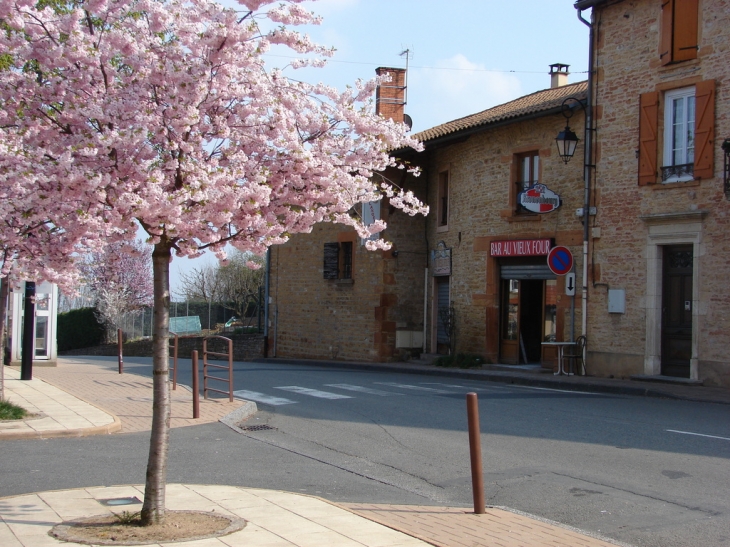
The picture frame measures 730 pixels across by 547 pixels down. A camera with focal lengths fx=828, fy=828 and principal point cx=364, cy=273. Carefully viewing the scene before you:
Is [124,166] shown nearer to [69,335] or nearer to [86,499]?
[86,499]

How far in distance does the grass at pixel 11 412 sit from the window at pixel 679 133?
13.0 meters

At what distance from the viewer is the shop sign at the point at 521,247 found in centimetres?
2015

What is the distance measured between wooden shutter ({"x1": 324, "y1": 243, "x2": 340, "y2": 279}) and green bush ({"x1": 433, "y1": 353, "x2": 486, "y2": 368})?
18.4ft

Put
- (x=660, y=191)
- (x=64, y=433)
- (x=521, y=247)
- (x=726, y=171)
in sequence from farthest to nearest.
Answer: (x=521, y=247) → (x=660, y=191) → (x=726, y=171) → (x=64, y=433)

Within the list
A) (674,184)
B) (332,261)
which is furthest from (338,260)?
(674,184)

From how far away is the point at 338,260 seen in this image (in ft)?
88.2

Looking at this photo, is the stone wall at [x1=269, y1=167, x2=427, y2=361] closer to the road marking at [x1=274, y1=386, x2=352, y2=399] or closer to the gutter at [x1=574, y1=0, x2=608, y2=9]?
the gutter at [x1=574, y1=0, x2=608, y2=9]

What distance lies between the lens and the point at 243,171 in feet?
19.2

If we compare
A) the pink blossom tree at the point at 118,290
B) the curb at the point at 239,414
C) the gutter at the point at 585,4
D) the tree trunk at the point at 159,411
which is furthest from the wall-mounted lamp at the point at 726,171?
the pink blossom tree at the point at 118,290

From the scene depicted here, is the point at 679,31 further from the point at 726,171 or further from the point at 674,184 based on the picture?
the point at 726,171

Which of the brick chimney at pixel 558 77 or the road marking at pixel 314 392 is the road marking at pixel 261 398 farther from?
the brick chimney at pixel 558 77

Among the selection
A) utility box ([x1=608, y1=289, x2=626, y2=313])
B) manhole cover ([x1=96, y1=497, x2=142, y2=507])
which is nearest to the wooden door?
utility box ([x1=608, y1=289, x2=626, y2=313])

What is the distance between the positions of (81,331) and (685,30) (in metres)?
31.5

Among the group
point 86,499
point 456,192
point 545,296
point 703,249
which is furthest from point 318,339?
point 86,499
